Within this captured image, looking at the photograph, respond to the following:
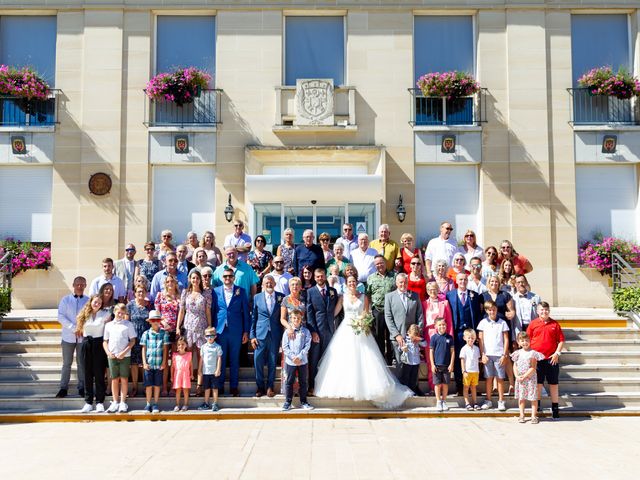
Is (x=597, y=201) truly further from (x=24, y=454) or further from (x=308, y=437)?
(x=24, y=454)

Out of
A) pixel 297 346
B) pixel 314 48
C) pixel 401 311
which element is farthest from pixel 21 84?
pixel 401 311

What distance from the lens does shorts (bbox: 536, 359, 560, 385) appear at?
8867 millimetres

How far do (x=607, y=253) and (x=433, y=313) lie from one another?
6.74m

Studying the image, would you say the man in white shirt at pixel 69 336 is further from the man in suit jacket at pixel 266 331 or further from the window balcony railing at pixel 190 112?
the window balcony railing at pixel 190 112

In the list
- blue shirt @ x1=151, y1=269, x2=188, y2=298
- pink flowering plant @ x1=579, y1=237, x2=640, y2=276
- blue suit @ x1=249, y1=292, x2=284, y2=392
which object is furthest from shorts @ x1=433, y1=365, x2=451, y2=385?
pink flowering plant @ x1=579, y1=237, x2=640, y2=276

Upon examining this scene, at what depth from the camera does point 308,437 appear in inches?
302

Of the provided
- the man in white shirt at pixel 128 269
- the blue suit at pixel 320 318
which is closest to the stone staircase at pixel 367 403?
the blue suit at pixel 320 318

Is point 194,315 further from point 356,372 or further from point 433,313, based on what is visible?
point 433,313

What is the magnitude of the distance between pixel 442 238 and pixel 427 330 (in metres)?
2.42

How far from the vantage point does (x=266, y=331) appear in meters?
9.30

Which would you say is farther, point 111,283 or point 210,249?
point 210,249

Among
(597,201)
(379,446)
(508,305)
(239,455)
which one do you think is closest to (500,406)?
(508,305)

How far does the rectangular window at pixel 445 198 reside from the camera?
14523mm

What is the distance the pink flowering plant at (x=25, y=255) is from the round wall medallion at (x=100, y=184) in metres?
Result: 1.71
